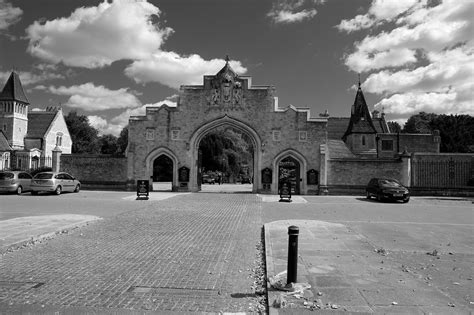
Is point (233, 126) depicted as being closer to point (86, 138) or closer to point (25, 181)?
point (25, 181)

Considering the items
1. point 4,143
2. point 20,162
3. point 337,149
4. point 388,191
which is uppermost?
point 4,143

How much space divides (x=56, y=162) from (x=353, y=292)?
29434 mm

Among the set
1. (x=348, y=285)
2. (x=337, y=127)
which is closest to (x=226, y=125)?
→ (x=348, y=285)

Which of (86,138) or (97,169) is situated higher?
(86,138)

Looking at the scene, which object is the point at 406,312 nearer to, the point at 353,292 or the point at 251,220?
the point at 353,292

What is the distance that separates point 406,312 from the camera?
4.83 m

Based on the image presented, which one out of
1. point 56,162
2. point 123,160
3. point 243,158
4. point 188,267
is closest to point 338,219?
point 188,267

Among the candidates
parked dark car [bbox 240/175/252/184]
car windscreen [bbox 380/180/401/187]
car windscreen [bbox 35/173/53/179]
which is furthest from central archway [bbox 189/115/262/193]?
parked dark car [bbox 240/175/252/184]

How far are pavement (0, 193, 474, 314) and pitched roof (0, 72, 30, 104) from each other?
48.0 metres

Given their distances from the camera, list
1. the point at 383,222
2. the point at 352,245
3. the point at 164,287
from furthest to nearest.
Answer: the point at 383,222 < the point at 352,245 < the point at 164,287

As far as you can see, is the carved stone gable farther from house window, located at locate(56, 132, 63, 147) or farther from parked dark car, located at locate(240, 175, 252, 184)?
house window, located at locate(56, 132, 63, 147)

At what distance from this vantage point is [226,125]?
2959 cm

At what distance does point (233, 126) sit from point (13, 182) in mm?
15763

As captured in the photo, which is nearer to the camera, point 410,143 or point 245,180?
point 410,143
